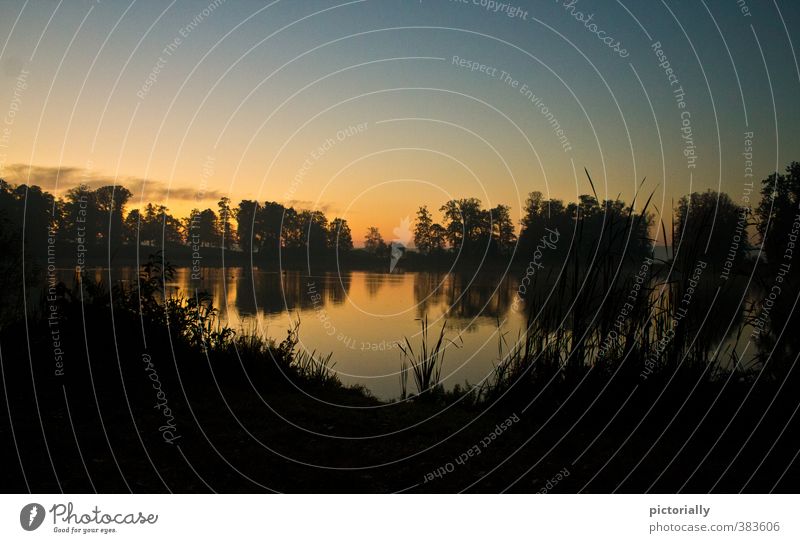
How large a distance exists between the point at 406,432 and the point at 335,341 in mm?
5820

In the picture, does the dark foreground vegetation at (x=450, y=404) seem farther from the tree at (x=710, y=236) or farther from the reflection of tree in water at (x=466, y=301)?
the reflection of tree in water at (x=466, y=301)

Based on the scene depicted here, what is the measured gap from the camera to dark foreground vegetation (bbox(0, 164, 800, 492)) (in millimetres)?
4703

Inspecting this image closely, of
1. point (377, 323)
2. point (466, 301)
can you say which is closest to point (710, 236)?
point (377, 323)

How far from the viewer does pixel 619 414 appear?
5621 mm

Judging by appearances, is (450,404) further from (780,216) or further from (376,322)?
(376,322)

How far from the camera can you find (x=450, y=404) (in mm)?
6676

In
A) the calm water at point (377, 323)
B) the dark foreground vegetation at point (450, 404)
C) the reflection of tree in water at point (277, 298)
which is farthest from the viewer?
the reflection of tree in water at point (277, 298)

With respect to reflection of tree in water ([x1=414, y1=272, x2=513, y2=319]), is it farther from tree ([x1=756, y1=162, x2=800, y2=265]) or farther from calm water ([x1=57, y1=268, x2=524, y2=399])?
tree ([x1=756, y1=162, x2=800, y2=265])

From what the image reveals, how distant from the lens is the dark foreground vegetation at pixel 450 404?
15.4 feet

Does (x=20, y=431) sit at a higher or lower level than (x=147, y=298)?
lower

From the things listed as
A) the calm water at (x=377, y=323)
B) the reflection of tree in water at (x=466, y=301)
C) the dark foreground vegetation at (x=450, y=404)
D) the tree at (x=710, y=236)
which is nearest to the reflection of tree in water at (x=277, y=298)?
the calm water at (x=377, y=323)
